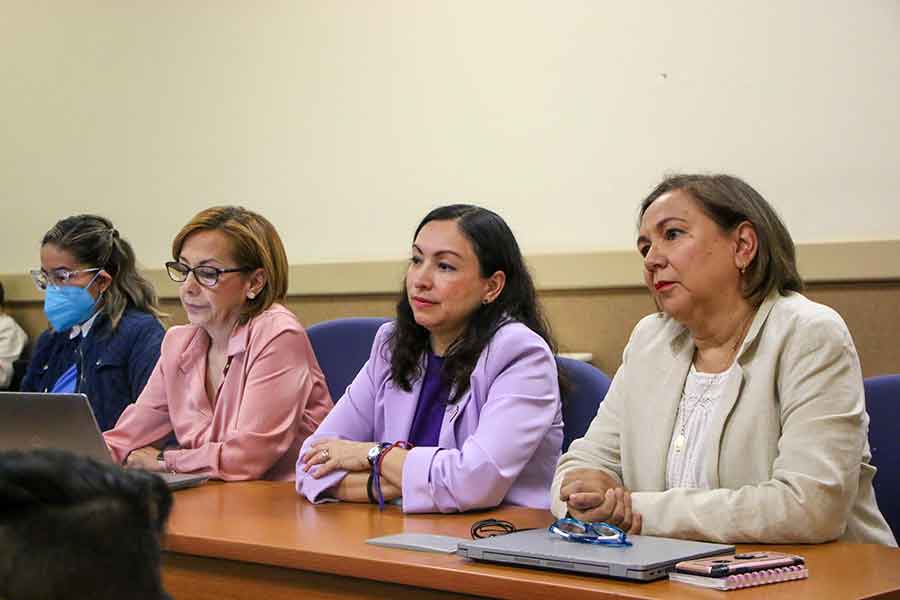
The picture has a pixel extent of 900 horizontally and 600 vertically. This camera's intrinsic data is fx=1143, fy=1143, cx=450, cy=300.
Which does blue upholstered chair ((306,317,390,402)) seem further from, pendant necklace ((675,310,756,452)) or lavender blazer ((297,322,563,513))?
pendant necklace ((675,310,756,452))

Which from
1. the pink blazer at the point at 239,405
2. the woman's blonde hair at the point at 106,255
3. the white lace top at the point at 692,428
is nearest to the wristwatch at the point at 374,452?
the pink blazer at the point at 239,405

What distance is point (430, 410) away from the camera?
252cm

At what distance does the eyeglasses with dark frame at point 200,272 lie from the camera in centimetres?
288

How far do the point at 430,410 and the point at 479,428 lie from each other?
227mm

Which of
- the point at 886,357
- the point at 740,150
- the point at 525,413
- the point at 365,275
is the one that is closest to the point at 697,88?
the point at 740,150

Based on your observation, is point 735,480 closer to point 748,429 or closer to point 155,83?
point 748,429

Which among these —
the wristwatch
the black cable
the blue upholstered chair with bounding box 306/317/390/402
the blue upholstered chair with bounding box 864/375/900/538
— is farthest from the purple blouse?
the blue upholstered chair with bounding box 864/375/900/538

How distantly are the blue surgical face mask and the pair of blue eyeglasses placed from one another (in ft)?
7.40

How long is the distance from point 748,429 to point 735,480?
96mm

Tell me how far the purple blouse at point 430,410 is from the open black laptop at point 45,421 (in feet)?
2.16

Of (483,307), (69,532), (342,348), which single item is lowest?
(342,348)

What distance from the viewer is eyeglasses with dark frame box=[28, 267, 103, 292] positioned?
3.57 metres

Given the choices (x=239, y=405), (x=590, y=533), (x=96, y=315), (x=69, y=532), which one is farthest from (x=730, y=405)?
(x=96, y=315)

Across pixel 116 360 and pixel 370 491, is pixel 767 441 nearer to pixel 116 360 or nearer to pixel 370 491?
pixel 370 491
